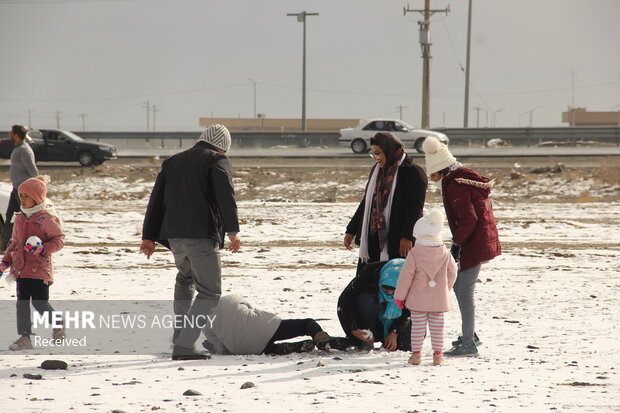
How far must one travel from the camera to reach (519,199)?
853 inches

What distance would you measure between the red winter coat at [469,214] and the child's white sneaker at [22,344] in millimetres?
3450

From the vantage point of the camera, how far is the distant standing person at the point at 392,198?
22.5 feet

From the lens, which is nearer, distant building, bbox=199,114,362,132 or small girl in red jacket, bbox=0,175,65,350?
small girl in red jacket, bbox=0,175,65,350

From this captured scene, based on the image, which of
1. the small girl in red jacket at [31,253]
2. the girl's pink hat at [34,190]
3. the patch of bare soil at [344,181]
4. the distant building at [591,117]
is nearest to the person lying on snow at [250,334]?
the small girl in red jacket at [31,253]

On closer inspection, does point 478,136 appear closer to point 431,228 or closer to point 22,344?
point 431,228

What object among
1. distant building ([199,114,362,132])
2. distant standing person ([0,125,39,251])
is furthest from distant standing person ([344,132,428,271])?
distant building ([199,114,362,132])

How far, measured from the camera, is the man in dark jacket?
633cm

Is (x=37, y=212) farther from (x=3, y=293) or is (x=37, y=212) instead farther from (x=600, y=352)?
(x=600, y=352)

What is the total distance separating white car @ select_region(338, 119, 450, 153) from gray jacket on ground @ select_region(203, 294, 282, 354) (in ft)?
87.6

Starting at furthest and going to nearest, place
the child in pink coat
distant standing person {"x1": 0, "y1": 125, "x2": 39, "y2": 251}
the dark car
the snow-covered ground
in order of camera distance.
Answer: the dark car < distant standing person {"x1": 0, "y1": 125, "x2": 39, "y2": 251} < the child in pink coat < the snow-covered ground

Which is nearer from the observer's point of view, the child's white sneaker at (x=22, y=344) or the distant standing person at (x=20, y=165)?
the child's white sneaker at (x=22, y=344)

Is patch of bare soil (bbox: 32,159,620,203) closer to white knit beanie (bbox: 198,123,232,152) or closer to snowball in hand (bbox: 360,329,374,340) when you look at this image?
snowball in hand (bbox: 360,329,374,340)

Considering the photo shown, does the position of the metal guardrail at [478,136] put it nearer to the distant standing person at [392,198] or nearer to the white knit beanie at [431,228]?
the distant standing person at [392,198]

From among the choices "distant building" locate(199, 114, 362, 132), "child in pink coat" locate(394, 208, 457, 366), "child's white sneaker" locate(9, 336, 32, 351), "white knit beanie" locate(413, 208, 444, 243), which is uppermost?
"distant building" locate(199, 114, 362, 132)
